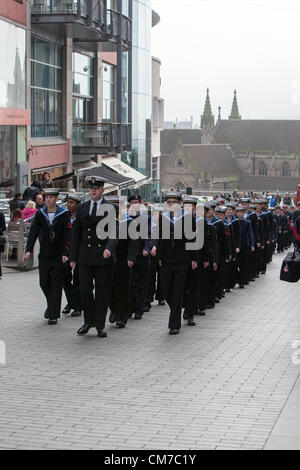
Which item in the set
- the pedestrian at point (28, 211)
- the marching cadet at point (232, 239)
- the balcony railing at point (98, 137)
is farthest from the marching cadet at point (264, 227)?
the balcony railing at point (98, 137)

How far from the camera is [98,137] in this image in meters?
31.8

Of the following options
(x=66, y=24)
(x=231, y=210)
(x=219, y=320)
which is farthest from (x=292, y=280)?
(x=66, y=24)

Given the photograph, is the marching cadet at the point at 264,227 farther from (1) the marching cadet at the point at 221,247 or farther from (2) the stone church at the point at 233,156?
(2) the stone church at the point at 233,156

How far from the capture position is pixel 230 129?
15462 cm

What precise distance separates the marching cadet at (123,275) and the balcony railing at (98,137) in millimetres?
19392

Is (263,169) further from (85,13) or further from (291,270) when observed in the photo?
(291,270)

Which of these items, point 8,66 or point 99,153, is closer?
point 8,66

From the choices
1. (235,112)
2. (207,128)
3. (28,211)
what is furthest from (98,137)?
(235,112)

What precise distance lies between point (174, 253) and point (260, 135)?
465ft

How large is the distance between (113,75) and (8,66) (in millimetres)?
15162

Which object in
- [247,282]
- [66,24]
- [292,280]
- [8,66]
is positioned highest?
[66,24]

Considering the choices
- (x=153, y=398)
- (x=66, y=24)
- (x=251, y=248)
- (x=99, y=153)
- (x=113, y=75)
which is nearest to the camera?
(x=153, y=398)

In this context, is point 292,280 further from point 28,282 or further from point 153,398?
point 28,282

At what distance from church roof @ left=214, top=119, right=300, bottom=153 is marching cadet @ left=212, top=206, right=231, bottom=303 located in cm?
13235
